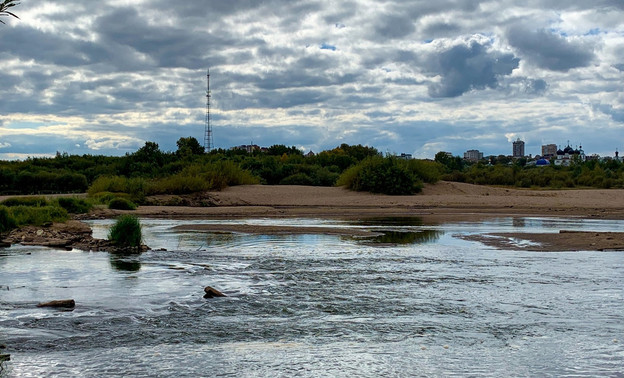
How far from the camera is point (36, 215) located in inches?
957

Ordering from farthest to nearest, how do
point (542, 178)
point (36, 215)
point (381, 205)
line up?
1. point (542, 178)
2. point (381, 205)
3. point (36, 215)

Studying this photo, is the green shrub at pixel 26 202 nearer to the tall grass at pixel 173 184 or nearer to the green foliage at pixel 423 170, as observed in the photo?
the tall grass at pixel 173 184

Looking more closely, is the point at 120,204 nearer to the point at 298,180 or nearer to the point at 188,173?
the point at 188,173

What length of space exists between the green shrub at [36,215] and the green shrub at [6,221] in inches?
10.7

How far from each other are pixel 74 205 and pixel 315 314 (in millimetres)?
26243

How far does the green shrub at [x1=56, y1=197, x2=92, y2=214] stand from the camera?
33.3 meters

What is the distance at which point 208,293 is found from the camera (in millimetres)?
11766

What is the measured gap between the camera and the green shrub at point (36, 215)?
925 inches

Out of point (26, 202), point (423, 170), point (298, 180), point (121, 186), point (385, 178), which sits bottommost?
point (26, 202)

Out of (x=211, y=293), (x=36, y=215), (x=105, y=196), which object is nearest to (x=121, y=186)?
(x=105, y=196)

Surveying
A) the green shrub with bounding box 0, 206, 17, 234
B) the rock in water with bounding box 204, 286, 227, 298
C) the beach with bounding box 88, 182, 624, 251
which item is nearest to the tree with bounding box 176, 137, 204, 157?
the beach with bounding box 88, 182, 624, 251

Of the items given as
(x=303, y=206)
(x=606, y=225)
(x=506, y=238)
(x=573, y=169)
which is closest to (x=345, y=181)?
(x=303, y=206)

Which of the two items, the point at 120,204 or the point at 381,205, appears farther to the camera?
the point at 381,205

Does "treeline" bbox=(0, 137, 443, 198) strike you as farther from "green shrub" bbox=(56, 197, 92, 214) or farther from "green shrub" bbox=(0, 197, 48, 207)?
"green shrub" bbox=(0, 197, 48, 207)
